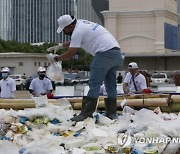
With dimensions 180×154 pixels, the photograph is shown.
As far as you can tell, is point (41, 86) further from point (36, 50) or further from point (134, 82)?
point (36, 50)

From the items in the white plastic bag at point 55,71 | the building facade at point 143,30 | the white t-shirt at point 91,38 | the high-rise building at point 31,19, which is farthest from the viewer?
the high-rise building at point 31,19

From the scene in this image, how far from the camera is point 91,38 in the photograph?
641 centimetres

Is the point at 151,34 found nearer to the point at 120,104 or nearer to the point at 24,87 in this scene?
the point at 24,87

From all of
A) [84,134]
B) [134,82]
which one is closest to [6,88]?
[134,82]

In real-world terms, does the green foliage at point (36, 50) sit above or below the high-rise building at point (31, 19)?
below

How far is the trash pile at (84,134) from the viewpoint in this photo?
4555mm

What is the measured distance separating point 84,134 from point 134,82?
5.44 metres

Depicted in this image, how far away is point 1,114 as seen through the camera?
6367 millimetres

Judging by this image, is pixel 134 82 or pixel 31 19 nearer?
pixel 134 82

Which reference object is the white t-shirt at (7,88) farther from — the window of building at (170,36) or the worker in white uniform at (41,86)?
the window of building at (170,36)

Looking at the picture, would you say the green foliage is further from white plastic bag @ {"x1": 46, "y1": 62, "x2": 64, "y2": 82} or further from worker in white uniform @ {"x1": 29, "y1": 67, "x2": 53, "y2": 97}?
white plastic bag @ {"x1": 46, "y1": 62, "x2": 64, "y2": 82}

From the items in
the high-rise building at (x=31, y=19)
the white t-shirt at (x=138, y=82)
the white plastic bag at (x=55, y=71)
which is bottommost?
the white t-shirt at (x=138, y=82)

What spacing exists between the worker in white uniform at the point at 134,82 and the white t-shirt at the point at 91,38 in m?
3.91

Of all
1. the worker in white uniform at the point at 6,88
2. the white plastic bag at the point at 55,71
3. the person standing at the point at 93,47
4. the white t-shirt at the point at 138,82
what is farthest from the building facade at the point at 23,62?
the person standing at the point at 93,47
